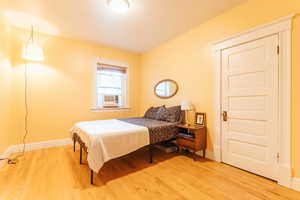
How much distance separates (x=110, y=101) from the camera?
4.29 meters

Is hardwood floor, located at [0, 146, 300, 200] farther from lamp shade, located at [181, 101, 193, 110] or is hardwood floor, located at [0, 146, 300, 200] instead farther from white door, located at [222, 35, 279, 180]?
lamp shade, located at [181, 101, 193, 110]

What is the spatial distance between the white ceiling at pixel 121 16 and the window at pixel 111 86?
→ 956mm

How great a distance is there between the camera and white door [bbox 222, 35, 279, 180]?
199 cm

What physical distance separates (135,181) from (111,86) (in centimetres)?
295

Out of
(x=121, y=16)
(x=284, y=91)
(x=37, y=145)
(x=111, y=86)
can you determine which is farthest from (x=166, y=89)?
(x=37, y=145)

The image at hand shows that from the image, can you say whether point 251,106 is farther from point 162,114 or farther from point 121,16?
point 121,16

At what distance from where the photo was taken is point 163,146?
3.23 meters

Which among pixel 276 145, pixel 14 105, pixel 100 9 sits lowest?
pixel 276 145

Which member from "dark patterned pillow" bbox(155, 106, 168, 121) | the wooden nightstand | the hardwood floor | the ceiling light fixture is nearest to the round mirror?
"dark patterned pillow" bbox(155, 106, 168, 121)

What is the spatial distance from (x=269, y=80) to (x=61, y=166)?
3.54 m

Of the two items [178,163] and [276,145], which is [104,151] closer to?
[178,163]

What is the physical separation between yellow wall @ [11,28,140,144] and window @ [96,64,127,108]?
273 millimetres

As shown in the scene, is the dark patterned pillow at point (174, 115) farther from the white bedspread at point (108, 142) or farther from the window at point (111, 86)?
the window at point (111, 86)

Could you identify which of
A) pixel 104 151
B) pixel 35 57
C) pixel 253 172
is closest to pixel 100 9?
pixel 35 57
